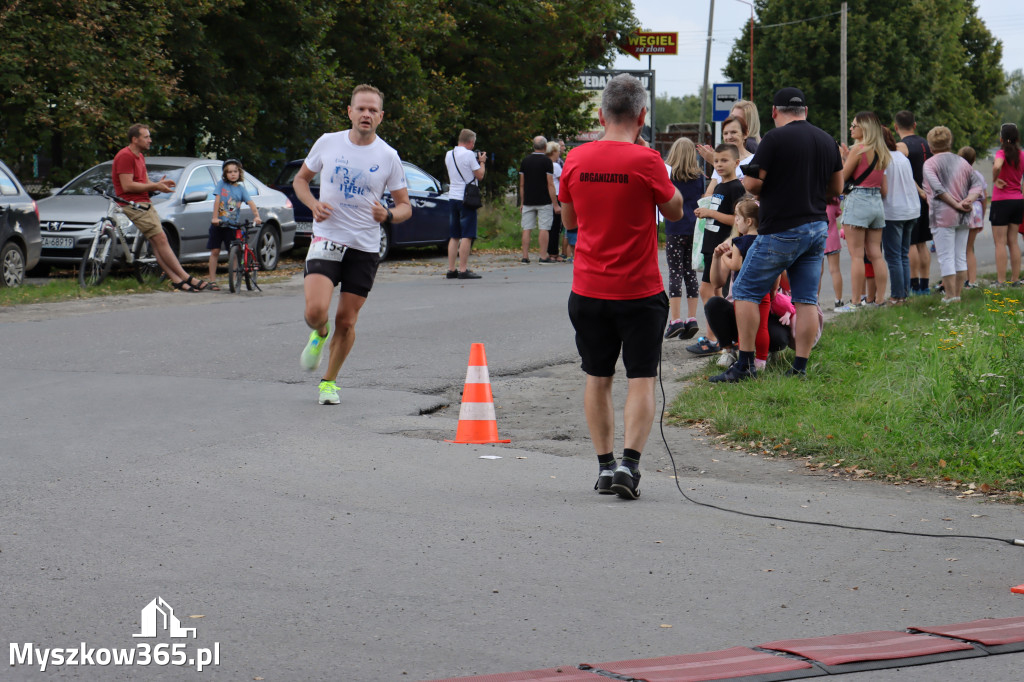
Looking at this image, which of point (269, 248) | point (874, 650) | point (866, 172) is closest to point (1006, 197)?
point (866, 172)

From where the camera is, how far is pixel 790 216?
8.93 meters

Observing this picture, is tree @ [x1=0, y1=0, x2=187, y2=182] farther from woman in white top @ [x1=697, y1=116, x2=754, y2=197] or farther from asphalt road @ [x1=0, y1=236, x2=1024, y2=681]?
woman in white top @ [x1=697, y1=116, x2=754, y2=197]

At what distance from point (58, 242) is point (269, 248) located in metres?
3.38

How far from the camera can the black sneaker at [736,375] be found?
9.33 metres

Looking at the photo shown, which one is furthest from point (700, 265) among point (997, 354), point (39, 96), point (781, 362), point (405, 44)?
point (405, 44)

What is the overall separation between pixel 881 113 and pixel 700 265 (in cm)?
5545

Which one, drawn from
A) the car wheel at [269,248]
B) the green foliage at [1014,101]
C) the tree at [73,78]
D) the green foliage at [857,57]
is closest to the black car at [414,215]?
the car wheel at [269,248]

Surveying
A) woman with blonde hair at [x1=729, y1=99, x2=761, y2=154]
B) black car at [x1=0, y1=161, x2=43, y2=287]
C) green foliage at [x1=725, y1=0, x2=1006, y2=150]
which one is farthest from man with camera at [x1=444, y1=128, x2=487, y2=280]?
green foliage at [x1=725, y1=0, x2=1006, y2=150]

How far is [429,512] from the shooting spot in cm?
579

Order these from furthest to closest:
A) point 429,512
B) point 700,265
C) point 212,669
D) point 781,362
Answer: point 700,265
point 781,362
point 429,512
point 212,669

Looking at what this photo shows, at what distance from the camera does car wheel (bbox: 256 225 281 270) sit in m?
19.3

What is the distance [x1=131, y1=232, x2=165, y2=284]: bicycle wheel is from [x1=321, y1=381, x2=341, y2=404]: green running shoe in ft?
27.6

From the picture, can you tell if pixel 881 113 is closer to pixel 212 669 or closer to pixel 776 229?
pixel 776 229

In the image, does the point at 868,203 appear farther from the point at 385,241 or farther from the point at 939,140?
the point at 385,241
